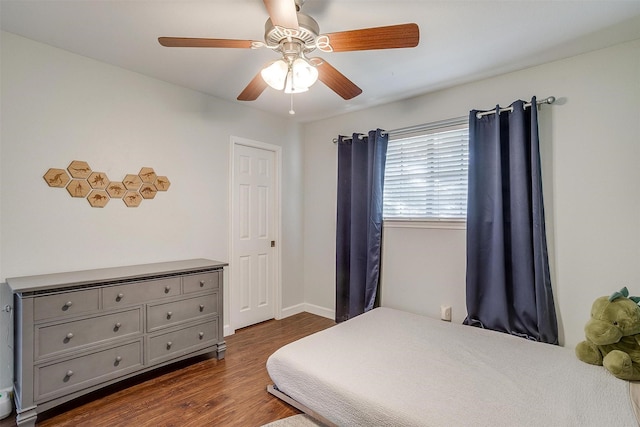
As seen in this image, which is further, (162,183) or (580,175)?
(162,183)

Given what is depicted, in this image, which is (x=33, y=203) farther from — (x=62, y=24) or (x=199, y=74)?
(x=199, y=74)

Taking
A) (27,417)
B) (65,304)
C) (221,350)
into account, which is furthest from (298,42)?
(27,417)

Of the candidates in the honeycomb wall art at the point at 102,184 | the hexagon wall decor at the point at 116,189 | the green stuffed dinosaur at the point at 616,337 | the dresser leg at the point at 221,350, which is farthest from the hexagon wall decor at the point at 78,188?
the green stuffed dinosaur at the point at 616,337

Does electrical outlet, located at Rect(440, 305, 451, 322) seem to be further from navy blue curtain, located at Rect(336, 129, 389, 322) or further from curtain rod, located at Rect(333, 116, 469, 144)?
curtain rod, located at Rect(333, 116, 469, 144)

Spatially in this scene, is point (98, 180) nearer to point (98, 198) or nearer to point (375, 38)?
point (98, 198)

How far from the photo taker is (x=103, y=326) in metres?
2.13

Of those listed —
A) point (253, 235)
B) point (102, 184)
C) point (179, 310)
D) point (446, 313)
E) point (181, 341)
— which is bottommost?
point (181, 341)

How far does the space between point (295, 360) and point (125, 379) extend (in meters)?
1.35

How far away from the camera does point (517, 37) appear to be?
2092 millimetres

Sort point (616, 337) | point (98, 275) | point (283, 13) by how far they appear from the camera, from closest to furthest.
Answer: point (283, 13) → point (616, 337) → point (98, 275)

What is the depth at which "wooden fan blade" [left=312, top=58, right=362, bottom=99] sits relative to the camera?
1809mm

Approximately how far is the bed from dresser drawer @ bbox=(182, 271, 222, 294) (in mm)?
959

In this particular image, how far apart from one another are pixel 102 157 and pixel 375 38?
2.26 metres

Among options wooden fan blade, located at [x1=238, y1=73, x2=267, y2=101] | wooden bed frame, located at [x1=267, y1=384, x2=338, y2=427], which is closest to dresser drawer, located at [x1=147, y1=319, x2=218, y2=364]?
wooden bed frame, located at [x1=267, y1=384, x2=338, y2=427]
